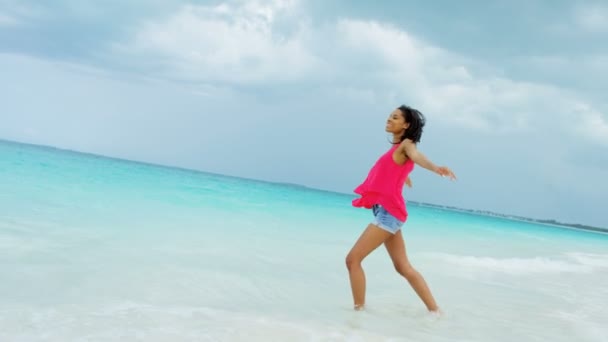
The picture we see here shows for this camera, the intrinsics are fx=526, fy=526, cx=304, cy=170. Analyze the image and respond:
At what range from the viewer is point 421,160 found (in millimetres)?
4152

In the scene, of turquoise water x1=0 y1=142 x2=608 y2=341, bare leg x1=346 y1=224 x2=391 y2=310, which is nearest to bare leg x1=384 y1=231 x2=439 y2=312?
bare leg x1=346 y1=224 x2=391 y2=310

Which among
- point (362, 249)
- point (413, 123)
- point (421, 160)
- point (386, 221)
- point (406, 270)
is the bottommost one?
point (406, 270)

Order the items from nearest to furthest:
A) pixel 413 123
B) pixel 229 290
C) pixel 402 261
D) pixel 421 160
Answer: pixel 421 160 < pixel 413 123 < pixel 402 261 < pixel 229 290

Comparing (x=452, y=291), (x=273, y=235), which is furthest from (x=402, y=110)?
(x=273, y=235)

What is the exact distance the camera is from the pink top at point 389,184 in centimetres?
448

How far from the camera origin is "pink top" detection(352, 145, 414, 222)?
176 inches

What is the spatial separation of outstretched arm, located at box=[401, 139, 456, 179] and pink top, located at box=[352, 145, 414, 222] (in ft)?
0.58

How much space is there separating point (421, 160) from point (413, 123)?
1.46 feet

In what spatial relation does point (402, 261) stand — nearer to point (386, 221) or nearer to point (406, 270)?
point (406, 270)

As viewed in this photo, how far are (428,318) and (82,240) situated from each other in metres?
4.48

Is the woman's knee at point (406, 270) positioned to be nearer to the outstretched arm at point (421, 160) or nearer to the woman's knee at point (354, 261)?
the woman's knee at point (354, 261)

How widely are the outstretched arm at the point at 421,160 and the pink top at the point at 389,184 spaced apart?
0.18m

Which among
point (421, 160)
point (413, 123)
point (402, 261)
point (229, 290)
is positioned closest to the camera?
point (421, 160)

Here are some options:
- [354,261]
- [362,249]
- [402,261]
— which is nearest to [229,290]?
[354,261]
